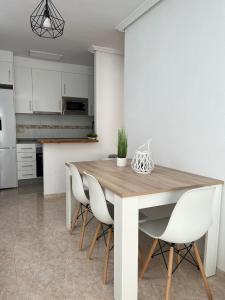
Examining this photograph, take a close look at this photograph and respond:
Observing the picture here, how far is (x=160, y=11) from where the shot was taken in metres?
2.45

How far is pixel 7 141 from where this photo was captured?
4215 mm

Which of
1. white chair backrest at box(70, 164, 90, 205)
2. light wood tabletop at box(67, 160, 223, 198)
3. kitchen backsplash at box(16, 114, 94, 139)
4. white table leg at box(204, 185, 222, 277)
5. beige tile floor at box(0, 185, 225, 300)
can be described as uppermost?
kitchen backsplash at box(16, 114, 94, 139)

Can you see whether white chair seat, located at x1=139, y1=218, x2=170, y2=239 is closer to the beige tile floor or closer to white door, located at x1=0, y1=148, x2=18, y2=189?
the beige tile floor

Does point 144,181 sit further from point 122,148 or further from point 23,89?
point 23,89

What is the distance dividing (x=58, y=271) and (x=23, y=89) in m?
3.80

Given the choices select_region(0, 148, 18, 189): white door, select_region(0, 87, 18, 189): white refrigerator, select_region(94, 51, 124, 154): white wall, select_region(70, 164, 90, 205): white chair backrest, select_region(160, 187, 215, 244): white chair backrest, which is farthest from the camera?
select_region(0, 148, 18, 189): white door

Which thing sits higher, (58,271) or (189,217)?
(189,217)

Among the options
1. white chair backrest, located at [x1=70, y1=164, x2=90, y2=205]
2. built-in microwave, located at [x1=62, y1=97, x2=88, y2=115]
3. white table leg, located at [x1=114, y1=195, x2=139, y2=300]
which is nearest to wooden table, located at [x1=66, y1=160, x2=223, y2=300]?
white table leg, located at [x1=114, y1=195, x2=139, y2=300]

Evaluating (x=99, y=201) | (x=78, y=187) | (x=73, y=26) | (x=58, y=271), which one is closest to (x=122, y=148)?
(x=78, y=187)

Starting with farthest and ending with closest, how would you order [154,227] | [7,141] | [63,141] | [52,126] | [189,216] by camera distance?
[52,126] → [7,141] → [63,141] → [154,227] → [189,216]

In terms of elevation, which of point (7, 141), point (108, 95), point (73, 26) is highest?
point (73, 26)

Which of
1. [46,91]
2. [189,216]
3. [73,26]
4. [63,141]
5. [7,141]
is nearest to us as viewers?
[189,216]

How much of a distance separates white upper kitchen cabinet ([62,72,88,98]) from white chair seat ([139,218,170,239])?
3886mm

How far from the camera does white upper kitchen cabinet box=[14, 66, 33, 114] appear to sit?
4590 millimetres
